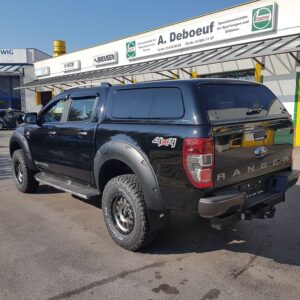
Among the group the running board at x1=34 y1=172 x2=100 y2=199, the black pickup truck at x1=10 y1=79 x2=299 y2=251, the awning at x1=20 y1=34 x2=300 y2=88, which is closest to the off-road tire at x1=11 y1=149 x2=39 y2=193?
the running board at x1=34 y1=172 x2=100 y2=199

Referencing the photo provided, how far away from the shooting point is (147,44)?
19.2 meters

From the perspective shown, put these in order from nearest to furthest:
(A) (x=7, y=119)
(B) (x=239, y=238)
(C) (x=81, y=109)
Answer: (B) (x=239, y=238), (C) (x=81, y=109), (A) (x=7, y=119)

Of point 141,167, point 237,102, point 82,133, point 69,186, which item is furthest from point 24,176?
point 237,102

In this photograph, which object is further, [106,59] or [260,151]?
[106,59]

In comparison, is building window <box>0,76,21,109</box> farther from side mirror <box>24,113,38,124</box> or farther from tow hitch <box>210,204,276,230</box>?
tow hitch <box>210,204,276,230</box>

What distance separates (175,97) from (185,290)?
72.7 inches

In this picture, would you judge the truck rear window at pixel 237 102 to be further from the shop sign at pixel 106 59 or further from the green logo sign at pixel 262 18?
the shop sign at pixel 106 59

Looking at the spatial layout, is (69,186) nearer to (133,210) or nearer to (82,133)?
(82,133)

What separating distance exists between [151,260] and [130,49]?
1801 centimetres

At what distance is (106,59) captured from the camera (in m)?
22.6

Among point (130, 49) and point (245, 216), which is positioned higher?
point (130, 49)

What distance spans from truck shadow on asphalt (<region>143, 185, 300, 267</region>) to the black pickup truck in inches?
18.0

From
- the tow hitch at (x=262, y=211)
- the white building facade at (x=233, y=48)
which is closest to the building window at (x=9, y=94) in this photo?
the white building facade at (x=233, y=48)

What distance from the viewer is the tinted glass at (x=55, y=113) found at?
5.47 metres
